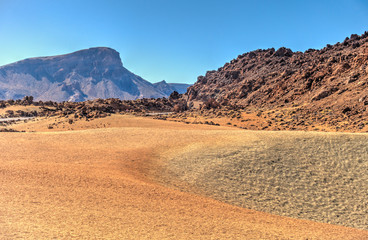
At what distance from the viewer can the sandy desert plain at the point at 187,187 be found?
6.78m

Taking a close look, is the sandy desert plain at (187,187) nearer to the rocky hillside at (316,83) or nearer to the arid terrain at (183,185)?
the arid terrain at (183,185)

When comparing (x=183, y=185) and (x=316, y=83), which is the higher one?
(x=316, y=83)

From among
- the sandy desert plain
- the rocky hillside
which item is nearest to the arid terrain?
the sandy desert plain

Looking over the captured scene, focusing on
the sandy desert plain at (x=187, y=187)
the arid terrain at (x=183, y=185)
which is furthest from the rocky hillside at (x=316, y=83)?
the sandy desert plain at (x=187, y=187)

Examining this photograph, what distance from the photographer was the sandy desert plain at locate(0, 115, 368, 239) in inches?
267

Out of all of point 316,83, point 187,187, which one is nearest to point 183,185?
point 187,187

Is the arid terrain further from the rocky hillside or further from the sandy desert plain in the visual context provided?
the rocky hillside

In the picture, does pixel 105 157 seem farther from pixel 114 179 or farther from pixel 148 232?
pixel 148 232

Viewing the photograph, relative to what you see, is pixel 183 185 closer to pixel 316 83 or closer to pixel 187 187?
pixel 187 187

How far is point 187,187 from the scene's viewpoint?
1105 centimetres

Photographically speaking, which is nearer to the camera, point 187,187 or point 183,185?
point 187,187

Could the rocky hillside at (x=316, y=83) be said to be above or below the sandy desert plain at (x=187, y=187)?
above

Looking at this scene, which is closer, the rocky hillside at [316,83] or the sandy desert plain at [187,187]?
the sandy desert plain at [187,187]

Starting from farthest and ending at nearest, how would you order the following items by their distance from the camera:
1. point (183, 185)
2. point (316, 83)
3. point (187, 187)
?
1. point (316, 83)
2. point (183, 185)
3. point (187, 187)
